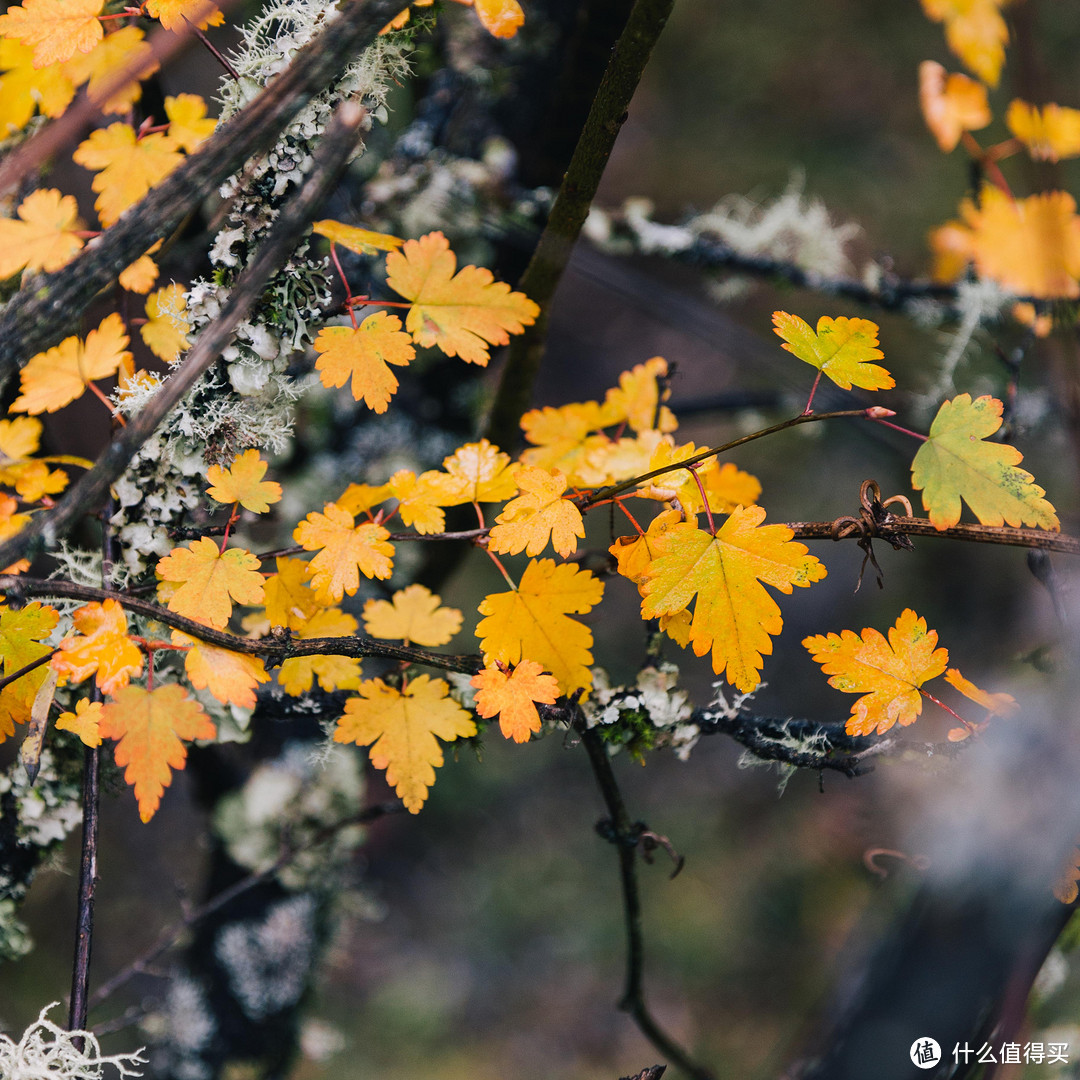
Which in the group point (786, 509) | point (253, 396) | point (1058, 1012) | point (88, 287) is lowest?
point (786, 509)

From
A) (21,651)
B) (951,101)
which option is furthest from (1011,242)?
(21,651)

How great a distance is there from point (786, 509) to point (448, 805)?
1487 millimetres

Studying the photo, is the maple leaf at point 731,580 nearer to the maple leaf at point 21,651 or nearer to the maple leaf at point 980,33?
the maple leaf at point 21,651

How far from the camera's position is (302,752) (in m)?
1.29

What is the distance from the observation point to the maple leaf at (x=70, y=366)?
28.0 inches

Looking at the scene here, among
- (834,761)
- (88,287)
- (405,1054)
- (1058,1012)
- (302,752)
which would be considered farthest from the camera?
(405,1054)

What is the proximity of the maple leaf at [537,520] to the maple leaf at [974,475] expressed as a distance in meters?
0.30

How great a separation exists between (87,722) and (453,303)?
51 cm

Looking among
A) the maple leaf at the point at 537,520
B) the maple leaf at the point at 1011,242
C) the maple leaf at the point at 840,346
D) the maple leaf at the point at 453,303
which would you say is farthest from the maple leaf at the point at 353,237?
the maple leaf at the point at 1011,242

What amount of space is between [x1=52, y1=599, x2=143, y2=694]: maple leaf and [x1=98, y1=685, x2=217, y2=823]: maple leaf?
2cm

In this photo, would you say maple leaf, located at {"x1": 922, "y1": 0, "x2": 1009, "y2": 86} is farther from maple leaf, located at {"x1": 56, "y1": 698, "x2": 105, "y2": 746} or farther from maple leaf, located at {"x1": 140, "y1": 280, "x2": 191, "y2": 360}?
maple leaf, located at {"x1": 56, "y1": 698, "x2": 105, "y2": 746}

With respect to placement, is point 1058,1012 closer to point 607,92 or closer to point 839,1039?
point 839,1039

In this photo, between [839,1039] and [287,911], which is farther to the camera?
[287,911]

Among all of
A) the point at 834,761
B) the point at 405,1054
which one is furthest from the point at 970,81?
the point at 405,1054
